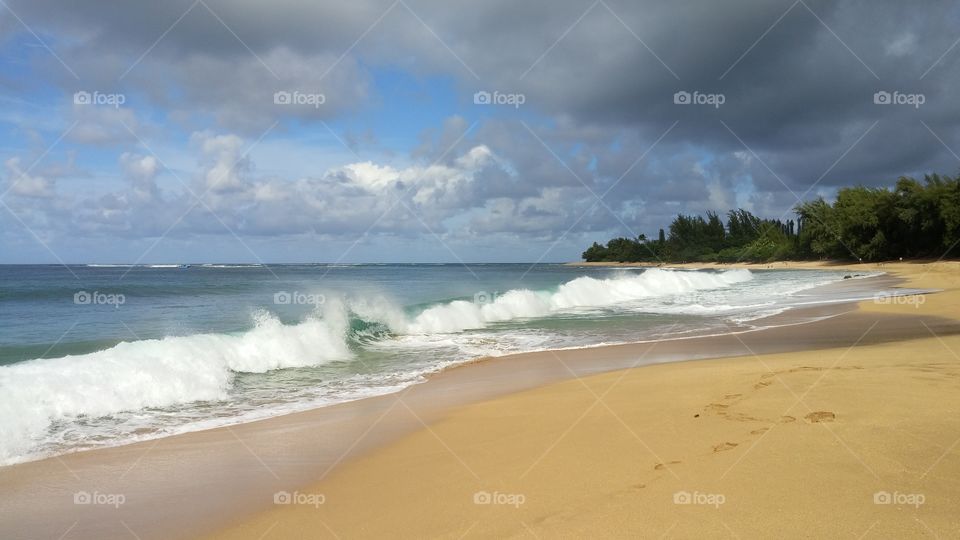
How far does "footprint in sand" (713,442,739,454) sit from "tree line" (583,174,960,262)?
228 feet

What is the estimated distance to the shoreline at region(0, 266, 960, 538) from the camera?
4742 mm

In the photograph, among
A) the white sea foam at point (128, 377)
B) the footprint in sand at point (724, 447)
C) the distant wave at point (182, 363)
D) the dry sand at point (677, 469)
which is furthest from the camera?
the distant wave at point (182, 363)

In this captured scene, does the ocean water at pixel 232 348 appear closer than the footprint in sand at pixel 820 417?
No

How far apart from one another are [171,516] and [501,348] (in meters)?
10.5

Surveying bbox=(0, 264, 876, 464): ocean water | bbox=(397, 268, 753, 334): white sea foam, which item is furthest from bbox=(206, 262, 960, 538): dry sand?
bbox=(397, 268, 753, 334): white sea foam

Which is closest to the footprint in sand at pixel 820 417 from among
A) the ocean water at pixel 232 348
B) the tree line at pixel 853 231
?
the ocean water at pixel 232 348

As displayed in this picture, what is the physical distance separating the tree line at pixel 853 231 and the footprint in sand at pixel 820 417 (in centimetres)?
6825

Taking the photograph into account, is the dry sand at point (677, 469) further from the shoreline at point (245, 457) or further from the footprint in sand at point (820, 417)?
the shoreline at point (245, 457)

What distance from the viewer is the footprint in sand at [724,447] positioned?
16.3ft

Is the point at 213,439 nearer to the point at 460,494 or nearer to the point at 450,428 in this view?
the point at 450,428

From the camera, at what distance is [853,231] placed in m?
72.8

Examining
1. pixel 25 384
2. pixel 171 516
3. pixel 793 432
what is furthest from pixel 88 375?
pixel 793 432

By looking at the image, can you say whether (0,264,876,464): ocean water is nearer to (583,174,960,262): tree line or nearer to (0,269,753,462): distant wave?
(0,269,753,462): distant wave

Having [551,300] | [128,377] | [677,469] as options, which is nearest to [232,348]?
[128,377]
